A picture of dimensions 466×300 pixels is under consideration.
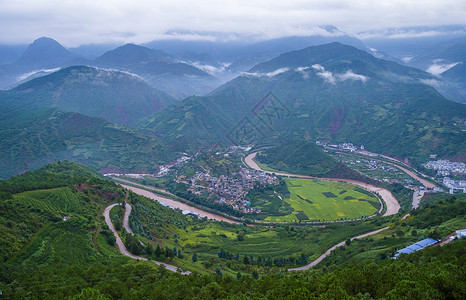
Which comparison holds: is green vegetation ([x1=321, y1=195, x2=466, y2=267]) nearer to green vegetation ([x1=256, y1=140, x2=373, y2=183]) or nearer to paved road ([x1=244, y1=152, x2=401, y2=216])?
paved road ([x1=244, y1=152, x2=401, y2=216])

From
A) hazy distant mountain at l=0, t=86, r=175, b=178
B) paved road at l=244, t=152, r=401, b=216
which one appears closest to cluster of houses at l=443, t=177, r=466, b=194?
paved road at l=244, t=152, r=401, b=216

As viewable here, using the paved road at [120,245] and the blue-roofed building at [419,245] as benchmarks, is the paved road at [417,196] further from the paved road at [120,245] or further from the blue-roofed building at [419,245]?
the paved road at [120,245]

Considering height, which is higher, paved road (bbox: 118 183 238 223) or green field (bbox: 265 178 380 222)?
paved road (bbox: 118 183 238 223)

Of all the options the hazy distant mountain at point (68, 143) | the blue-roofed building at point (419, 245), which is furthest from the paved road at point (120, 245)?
the hazy distant mountain at point (68, 143)

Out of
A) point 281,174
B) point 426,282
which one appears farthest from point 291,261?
point 281,174

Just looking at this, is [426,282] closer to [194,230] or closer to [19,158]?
[194,230]

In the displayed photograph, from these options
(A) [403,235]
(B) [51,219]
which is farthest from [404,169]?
(B) [51,219]
